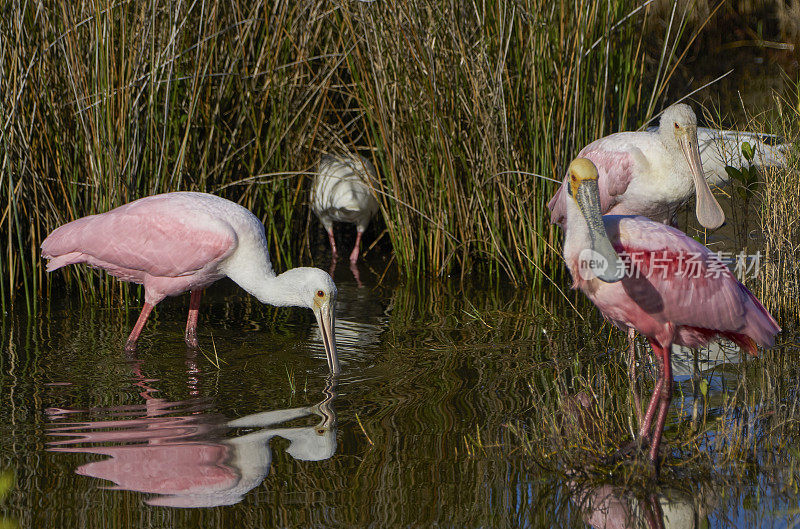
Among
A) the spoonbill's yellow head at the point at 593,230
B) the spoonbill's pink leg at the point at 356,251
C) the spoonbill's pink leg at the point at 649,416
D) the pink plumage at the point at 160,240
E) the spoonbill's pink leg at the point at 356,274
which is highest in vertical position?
the spoonbill's yellow head at the point at 593,230

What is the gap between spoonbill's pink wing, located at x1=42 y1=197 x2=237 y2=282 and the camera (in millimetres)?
5441

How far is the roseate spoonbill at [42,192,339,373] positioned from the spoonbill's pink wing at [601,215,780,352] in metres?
1.79

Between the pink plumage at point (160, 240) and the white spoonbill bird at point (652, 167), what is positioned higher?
the white spoonbill bird at point (652, 167)

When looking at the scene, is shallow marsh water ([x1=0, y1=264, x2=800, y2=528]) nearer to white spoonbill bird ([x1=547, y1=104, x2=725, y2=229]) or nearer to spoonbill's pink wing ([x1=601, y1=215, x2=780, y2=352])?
spoonbill's pink wing ([x1=601, y1=215, x2=780, y2=352])

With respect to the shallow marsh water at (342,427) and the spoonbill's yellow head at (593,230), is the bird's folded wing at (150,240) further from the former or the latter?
the spoonbill's yellow head at (593,230)

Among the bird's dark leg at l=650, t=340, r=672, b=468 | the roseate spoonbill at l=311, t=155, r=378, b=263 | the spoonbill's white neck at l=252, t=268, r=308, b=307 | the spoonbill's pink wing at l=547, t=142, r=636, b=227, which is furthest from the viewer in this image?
the roseate spoonbill at l=311, t=155, r=378, b=263

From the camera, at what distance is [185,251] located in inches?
215

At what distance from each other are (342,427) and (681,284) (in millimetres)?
1515

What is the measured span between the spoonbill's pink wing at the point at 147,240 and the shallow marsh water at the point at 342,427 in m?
0.47

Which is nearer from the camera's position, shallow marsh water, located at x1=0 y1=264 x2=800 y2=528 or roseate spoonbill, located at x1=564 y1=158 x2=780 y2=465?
shallow marsh water, located at x1=0 y1=264 x2=800 y2=528

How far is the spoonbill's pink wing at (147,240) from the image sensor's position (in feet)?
17.9

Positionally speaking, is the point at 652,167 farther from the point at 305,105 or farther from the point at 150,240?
the point at 150,240

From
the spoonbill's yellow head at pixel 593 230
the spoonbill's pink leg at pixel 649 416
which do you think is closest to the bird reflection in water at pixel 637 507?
the spoonbill's pink leg at pixel 649 416

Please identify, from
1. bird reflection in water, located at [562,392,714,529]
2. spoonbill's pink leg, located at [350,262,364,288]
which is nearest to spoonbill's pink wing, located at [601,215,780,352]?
bird reflection in water, located at [562,392,714,529]
